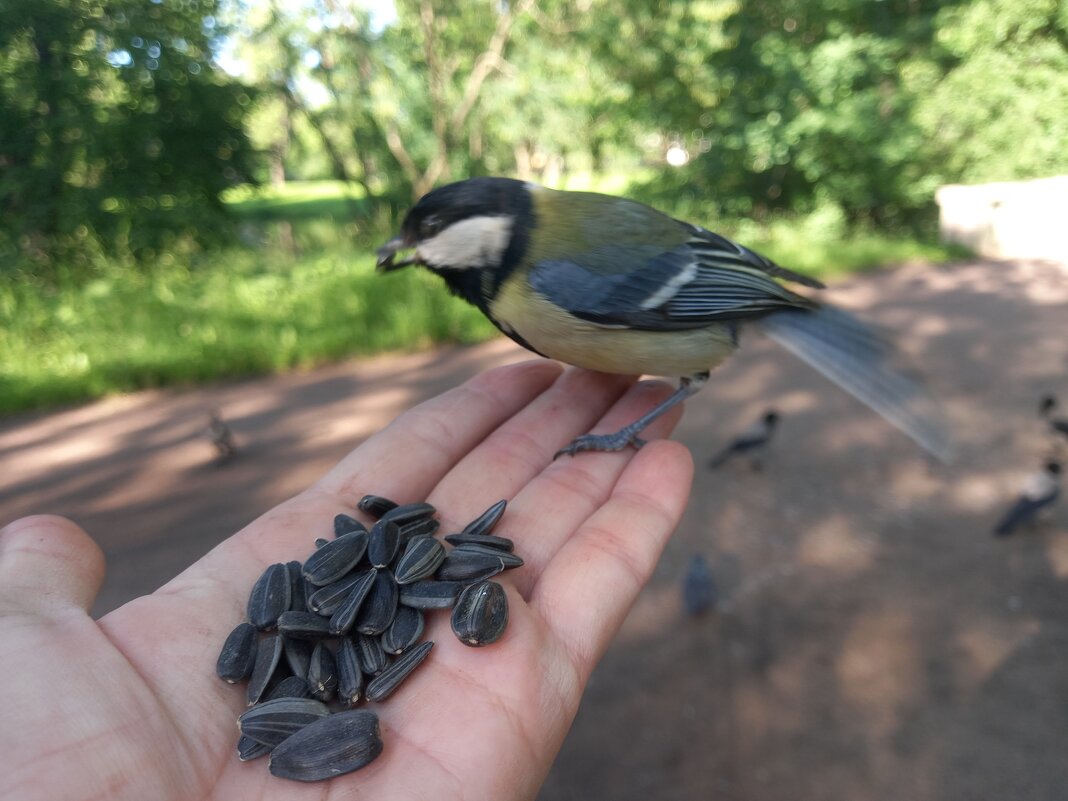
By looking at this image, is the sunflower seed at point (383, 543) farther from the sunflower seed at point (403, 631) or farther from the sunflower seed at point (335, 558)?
the sunflower seed at point (403, 631)

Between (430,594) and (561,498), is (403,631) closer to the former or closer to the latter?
(430,594)

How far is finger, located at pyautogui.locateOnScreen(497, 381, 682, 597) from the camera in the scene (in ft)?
6.03

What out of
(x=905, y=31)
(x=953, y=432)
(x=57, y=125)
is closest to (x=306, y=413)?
(x=57, y=125)

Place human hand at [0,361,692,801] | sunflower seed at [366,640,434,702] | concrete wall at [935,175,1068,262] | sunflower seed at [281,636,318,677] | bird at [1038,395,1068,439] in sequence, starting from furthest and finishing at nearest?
concrete wall at [935,175,1068,262]
bird at [1038,395,1068,439]
sunflower seed at [281,636,318,677]
sunflower seed at [366,640,434,702]
human hand at [0,361,692,801]

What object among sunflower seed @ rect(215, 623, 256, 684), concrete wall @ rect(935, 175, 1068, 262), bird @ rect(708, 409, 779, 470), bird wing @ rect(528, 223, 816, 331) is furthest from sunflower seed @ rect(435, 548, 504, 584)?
concrete wall @ rect(935, 175, 1068, 262)

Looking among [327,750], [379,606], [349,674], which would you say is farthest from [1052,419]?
[327,750]

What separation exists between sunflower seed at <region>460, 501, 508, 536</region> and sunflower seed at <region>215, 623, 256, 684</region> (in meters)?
0.60

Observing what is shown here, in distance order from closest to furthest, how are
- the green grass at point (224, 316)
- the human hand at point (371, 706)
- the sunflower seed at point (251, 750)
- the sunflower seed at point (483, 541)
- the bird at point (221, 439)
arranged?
the human hand at point (371, 706) < the sunflower seed at point (251, 750) < the sunflower seed at point (483, 541) < the bird at point (221, 439) < the green grass at point (224, 316)

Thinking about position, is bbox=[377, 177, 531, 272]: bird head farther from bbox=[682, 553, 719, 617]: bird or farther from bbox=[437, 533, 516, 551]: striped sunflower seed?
bbox=[682, 553, 719, 617]: bird

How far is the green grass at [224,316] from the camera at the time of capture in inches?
178

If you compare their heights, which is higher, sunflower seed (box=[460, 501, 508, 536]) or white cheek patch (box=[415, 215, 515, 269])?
white cheek patch (box=[415, 215, 515, 269])

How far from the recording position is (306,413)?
15.2ft

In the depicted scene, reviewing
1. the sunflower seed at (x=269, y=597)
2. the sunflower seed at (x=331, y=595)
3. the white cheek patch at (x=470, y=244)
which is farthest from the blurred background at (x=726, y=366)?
the white cheek patch at (x=470, y=244)

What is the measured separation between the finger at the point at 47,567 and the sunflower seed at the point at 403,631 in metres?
0.67
